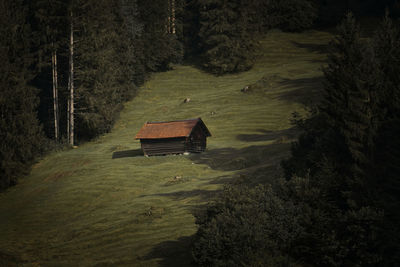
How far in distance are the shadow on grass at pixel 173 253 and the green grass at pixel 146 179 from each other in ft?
0.16

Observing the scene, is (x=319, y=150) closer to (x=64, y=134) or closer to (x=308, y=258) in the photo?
(x=308, y=258)

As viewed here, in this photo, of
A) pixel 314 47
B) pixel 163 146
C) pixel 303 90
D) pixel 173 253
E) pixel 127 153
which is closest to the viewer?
pixel 173 253

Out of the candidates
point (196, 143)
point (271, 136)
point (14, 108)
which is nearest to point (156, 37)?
point (14, 108)

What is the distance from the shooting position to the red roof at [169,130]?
40406mm

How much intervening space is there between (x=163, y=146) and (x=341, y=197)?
25.7 metres

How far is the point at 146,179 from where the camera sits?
33.7 meters

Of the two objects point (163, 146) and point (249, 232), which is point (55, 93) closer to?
point (163, 146)

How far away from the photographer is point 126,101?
67000mm

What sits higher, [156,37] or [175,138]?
[156,37]

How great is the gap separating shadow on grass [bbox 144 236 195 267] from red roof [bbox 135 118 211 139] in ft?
66.1

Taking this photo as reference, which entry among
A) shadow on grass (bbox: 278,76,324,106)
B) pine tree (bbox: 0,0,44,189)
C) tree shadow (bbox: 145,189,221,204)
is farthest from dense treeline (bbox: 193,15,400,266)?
shadow on grass (bbox: 278,76,324,106)

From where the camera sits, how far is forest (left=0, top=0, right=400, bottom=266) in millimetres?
15797

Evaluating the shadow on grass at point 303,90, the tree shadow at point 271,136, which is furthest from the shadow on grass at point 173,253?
the shadow on grass at point 303,90

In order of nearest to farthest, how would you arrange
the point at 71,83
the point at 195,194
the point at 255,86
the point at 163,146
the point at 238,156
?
the point at 195,194 < the point at 238,156 < the point at 163,146 < the point at 71,83 < the point at 255,86
